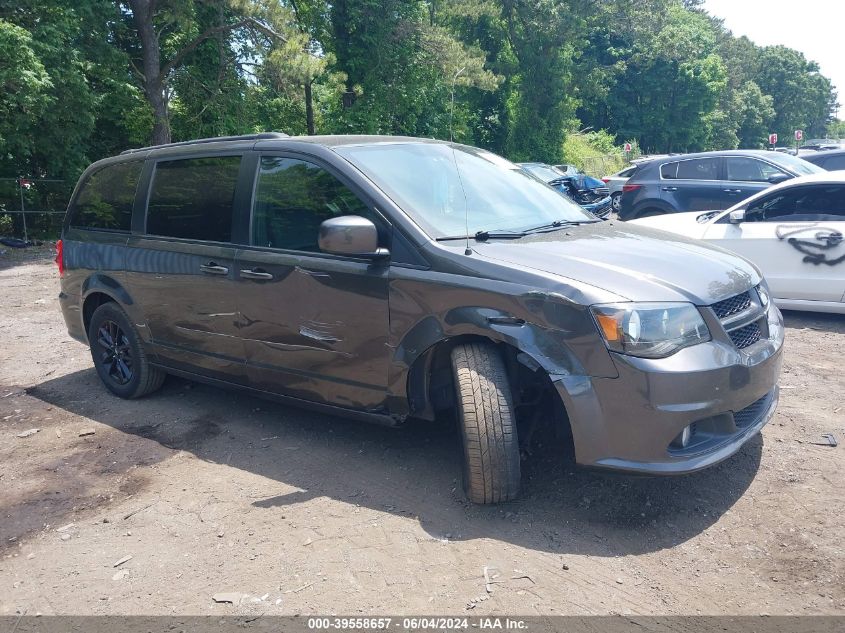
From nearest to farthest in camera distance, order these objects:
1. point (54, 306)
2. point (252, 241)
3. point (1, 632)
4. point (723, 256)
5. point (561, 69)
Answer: point (1, 632), point (723, 256), point (252, 241), point (54, 306), point (561, 69)

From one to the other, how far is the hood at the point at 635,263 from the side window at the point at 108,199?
301 cm

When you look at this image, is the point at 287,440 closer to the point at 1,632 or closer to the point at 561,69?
the point at 1,632

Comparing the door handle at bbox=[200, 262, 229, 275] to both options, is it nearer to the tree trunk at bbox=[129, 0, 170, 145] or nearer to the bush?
the tree trunk at bbox=[129, 0, 170, 145]

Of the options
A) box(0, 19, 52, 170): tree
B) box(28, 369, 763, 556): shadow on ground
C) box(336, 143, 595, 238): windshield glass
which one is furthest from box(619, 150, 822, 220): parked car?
box(0, 19, 52, 170): tree

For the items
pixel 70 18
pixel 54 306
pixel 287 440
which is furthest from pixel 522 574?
pixel 70 18

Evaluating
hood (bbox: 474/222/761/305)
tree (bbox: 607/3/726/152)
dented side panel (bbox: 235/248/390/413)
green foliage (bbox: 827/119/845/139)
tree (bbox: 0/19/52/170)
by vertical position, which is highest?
green foliage (bbox: 827/119/845/139)

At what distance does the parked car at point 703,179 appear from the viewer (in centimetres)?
1027

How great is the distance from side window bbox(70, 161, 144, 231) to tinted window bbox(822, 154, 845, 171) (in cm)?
1166

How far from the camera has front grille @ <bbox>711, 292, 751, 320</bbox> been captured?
345cm

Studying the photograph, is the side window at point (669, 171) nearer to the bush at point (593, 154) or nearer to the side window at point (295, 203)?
the side window at point (295, 203)

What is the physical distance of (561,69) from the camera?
37406 millimetres

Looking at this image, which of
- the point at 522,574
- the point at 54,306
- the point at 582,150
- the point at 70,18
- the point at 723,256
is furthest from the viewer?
the point at 582,150

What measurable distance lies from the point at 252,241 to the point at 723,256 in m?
2.79

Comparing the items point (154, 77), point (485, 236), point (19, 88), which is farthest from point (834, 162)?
point (154, 77)
